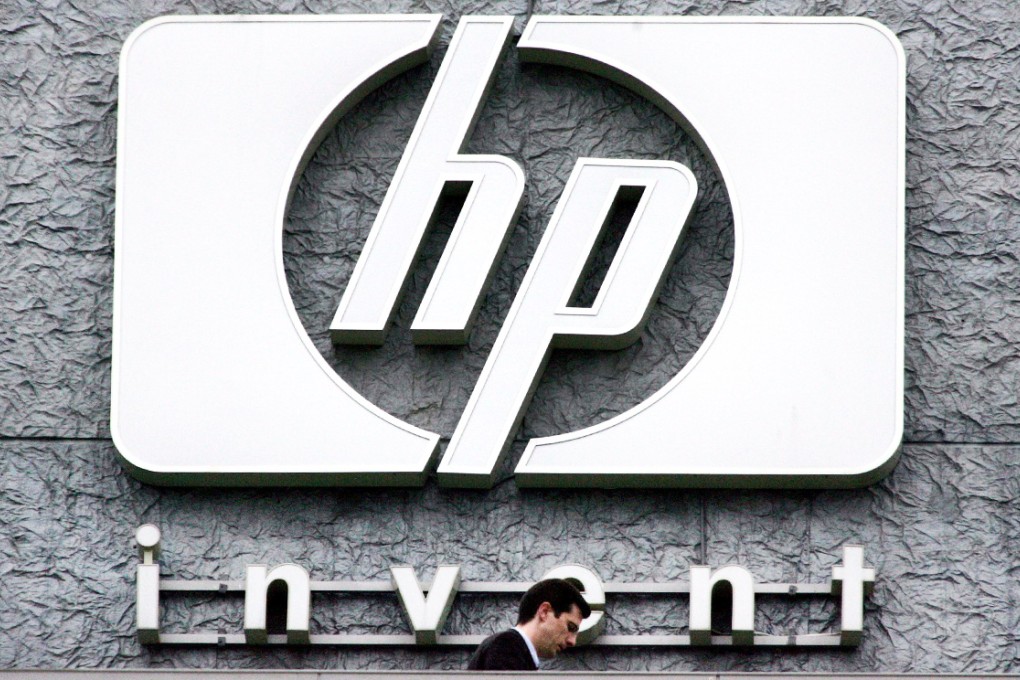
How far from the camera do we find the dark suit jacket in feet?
19.5

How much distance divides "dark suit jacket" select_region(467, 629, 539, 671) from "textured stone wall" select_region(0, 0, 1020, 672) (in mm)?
977

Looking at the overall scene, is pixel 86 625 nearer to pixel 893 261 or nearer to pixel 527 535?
pixel 527 535

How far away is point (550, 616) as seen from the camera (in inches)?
239

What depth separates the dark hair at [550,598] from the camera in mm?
6094

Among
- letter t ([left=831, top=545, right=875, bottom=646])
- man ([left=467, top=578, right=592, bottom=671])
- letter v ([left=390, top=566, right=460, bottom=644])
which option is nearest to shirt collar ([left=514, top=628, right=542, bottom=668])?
man ([left=467, top=578, right=592, bottom=671])

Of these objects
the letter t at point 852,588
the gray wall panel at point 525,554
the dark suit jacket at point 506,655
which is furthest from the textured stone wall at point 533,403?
the dark suit jacket at point 506,655

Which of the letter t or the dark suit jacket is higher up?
the letter t

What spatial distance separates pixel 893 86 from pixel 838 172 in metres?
0.43

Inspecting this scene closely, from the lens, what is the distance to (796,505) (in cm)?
712

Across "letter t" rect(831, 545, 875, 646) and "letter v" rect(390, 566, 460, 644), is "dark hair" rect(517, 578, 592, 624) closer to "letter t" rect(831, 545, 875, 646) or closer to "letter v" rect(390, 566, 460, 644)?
"letter v" rect(390, 566, 460, 644)

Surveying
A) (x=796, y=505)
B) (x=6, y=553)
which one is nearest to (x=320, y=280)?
(x=6, y=553)

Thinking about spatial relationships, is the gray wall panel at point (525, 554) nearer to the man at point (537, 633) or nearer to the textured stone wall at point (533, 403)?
the textured stone wall at point (533, 403)

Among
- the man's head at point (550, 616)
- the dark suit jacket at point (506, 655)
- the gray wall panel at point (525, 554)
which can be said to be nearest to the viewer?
the dark suit jacket at point (506, 655)

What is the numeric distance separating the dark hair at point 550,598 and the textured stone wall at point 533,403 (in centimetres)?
85
